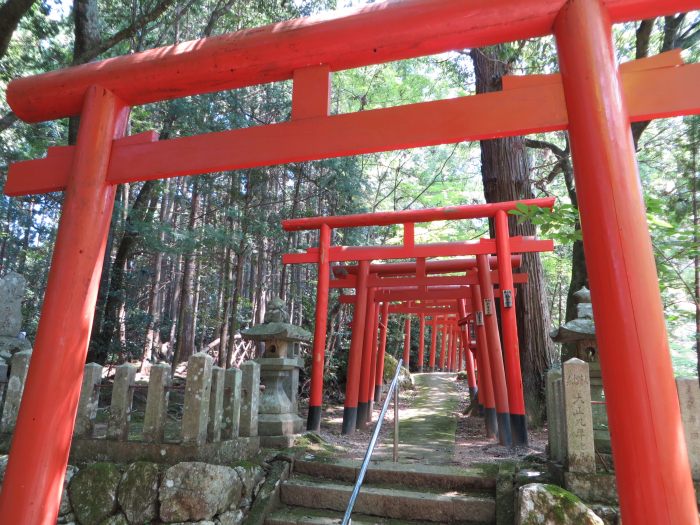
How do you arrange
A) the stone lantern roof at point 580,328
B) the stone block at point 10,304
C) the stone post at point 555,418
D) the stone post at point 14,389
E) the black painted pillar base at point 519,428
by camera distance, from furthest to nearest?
the stone block at point 10,304
the black painted pillar base at point 519,428
the stone lantern roof at point 580,328
the stone post at point 14,389
the stone post at point 555,418

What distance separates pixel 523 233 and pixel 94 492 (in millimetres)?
7152

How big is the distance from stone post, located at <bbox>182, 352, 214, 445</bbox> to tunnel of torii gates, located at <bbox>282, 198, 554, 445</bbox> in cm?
279

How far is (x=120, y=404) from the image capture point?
4098mm

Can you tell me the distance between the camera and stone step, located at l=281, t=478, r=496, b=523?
3.77m

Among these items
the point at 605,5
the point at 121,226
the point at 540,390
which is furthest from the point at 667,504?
the point at 121,226

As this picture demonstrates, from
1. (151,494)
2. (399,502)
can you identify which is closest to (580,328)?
(399,502)

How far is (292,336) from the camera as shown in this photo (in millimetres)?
5875

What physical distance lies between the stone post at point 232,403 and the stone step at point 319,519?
809 mm

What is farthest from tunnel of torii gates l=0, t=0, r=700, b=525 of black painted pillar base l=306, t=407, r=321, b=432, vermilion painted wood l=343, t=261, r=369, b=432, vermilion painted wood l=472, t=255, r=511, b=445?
vermilion painted wood l=343, t=261, r=369, b=432

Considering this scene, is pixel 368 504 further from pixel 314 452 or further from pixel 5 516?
pixel 5 516

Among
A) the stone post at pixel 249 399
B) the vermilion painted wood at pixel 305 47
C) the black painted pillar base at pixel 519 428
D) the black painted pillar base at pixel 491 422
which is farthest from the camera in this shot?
the black painted pillar base at pixel 491 422

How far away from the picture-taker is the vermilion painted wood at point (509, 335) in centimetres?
598

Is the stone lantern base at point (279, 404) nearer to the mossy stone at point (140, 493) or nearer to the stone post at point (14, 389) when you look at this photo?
the mossy stone at point (140, 493)

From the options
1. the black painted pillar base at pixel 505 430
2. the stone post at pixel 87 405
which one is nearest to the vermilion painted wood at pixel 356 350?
the black painted pillar base at pixel 505 430
